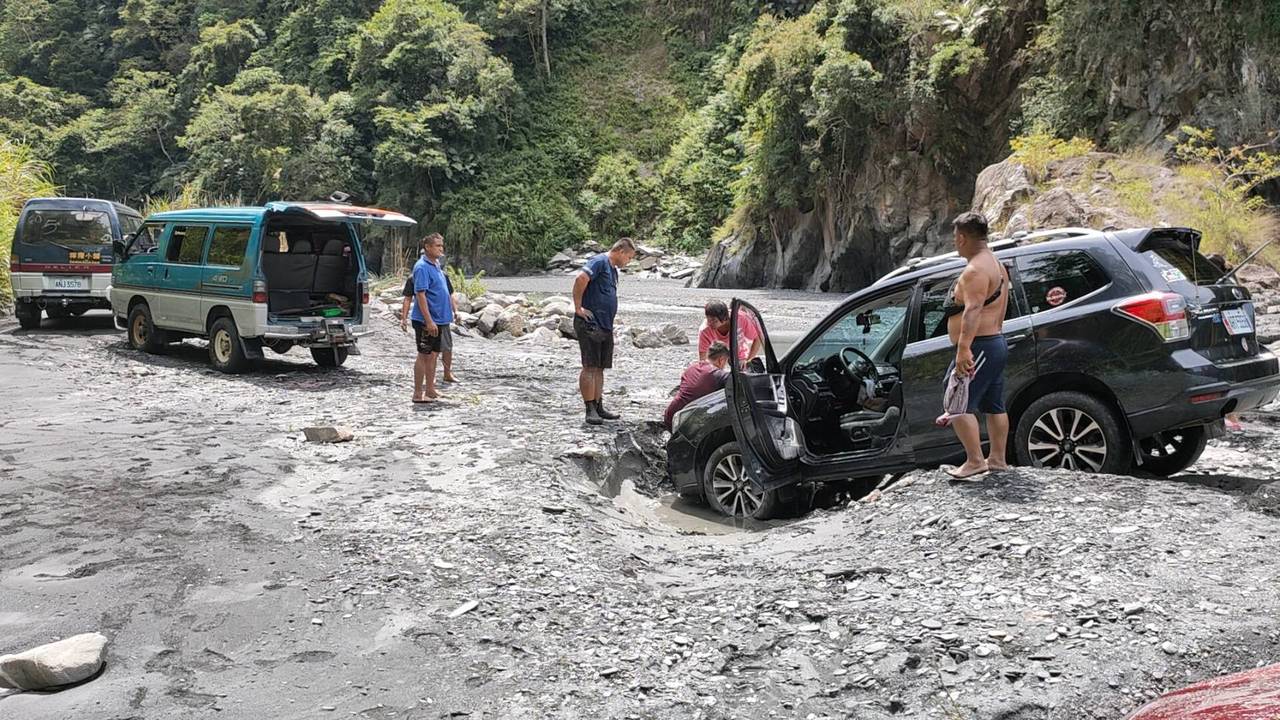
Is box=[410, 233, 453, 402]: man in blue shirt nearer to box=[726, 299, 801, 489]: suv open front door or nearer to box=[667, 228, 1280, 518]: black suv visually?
box=[667, 228, 1280, 518]: black suv

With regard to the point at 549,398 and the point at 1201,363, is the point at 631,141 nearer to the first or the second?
the point at 549,398

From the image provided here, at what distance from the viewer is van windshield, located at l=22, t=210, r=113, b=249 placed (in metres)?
15.9

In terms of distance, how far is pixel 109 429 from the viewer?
866 cm

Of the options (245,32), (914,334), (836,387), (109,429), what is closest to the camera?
(914,334)

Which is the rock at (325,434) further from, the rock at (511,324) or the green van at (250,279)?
the rock at (511,324)

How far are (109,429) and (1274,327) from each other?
1551 cm

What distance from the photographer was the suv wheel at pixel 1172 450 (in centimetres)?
592

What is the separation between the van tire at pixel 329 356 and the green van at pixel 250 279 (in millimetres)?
14

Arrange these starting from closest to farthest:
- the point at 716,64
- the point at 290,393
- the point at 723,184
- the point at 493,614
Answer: the point at 493,614, the point at 290,393, the point at 723,184, the point at 716,64

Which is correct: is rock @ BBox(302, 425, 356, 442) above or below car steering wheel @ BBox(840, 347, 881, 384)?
below

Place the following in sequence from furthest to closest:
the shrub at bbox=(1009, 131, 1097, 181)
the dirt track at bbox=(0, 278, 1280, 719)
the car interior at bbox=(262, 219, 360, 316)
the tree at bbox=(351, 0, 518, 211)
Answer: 1. the tree at bbox=(351, 0, 518, 211)
2. the shrub at bbox=(1009, 131, 1097, 181)
3. the car interior at bbox=(262, 219, 360, 316)
4. the dirt track at bbox=(0, 278, 1280, 719)

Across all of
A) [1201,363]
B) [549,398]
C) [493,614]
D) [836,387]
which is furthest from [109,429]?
[1201,363]

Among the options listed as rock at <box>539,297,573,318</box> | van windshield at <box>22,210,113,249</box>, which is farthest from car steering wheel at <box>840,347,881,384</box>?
van windshield at <box>22,210,113,249</box>

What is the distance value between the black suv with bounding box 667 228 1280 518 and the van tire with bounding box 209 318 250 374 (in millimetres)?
7792
